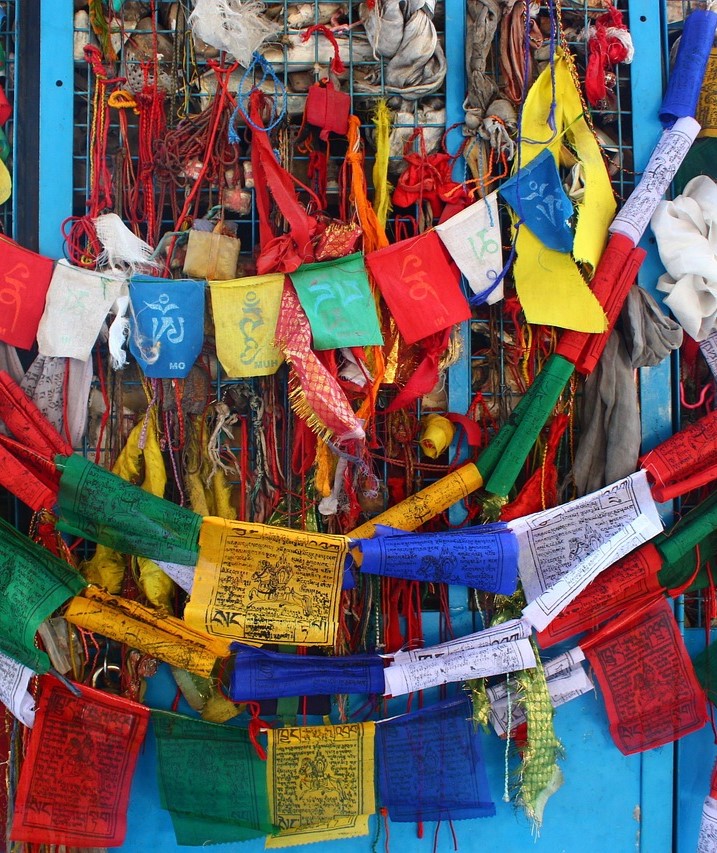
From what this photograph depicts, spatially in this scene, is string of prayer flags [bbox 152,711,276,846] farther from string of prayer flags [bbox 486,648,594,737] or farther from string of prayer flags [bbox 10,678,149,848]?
string of prayer flags [bbox 486,648,594,737]

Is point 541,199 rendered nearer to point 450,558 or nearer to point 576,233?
point 576,233

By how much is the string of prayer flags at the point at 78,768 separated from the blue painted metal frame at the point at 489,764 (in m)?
0.09

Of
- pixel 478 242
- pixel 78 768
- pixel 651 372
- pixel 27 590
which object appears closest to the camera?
pixel 27 590

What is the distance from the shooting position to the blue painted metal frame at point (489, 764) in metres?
2.00

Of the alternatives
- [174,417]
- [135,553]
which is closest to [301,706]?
[135,553]

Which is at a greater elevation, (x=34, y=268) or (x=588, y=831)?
(x=34, y=268)

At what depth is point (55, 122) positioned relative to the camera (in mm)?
2033

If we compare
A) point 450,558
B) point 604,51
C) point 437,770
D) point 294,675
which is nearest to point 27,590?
point 294,675

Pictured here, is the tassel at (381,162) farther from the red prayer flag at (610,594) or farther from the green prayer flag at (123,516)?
the red prayer flag at (610,594)

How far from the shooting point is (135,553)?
6.07 feet

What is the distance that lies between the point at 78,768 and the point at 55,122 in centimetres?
166

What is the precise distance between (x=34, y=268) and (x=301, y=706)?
1.32m

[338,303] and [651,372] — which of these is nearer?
[338,303]

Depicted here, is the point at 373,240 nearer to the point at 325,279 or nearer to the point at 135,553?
the point at 325,279
